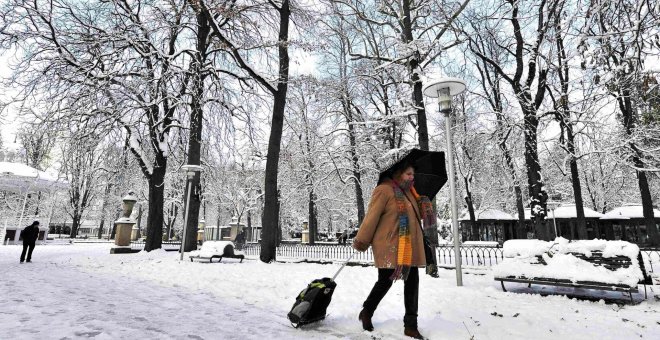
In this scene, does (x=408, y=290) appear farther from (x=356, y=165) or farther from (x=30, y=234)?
(x=356, y=165)

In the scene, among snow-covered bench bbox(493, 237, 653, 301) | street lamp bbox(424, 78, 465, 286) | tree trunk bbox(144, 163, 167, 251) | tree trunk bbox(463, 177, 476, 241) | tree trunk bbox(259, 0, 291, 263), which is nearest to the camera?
snow-covered bench bbox(493, 237, 653, 301)

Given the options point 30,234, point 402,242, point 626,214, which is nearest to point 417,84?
point 402,242

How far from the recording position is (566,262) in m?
6.30

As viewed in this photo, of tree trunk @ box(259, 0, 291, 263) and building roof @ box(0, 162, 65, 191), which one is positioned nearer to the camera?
tree trunk @ box(259, 0, 291, 263)

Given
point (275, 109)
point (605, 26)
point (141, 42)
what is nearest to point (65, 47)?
point (141, 42)

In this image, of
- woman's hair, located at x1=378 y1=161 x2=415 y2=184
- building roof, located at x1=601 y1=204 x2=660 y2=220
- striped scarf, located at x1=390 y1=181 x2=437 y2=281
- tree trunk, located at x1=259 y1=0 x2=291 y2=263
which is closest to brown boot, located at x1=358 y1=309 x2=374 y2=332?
striped scarf, located at x1=390 y1=181 x2=437 y2=281

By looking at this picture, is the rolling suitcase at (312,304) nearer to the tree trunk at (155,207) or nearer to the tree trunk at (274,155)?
the tree trunk at (274,155)

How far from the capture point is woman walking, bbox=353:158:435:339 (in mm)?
3482

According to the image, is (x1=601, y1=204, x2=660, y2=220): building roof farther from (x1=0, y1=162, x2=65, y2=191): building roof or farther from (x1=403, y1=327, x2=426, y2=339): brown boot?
(x1=0, y1=162, x2=65, y2=191): building roof

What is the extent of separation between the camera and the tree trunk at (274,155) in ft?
35.7

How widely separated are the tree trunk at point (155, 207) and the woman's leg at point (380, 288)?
13.4 m

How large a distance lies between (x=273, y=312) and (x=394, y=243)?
2.36 meters

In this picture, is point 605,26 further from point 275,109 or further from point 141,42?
point 141,42

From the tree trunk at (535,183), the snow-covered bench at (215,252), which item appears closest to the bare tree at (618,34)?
the tree trunk at (535,183)
